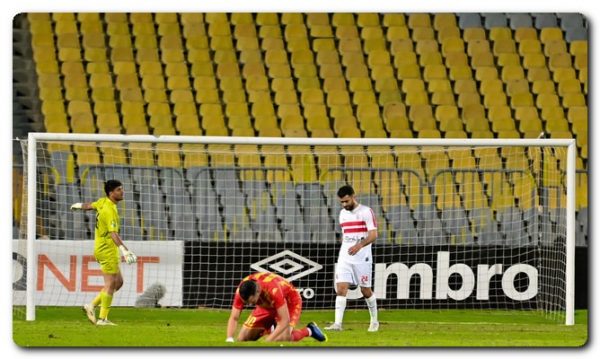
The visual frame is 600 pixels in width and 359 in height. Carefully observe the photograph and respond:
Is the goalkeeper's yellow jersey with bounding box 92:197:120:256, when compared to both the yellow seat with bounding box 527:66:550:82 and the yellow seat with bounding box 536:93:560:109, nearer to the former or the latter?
the yellow seat with bounding box 536:93:560:109

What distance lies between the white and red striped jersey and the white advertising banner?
2.15m

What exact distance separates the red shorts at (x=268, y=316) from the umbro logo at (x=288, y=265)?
297cm

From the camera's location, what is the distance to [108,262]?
447 inches

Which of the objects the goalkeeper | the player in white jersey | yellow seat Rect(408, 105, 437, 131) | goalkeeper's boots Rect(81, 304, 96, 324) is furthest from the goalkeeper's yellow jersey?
yellow seat Rect(408, 105, 437, 131)

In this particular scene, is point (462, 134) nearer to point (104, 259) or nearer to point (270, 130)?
point (270, 130)

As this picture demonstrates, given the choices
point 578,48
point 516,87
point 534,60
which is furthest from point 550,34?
point 516,87

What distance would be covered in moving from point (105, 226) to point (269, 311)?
2.23m

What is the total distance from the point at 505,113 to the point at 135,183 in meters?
5.85

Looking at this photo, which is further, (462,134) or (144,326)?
(462,134)

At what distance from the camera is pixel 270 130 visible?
15633mm

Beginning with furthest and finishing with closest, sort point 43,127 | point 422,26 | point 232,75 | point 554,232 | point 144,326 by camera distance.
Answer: point 422,26 → point 232,75 → point 43,127 → point 554,232 → point 144,326

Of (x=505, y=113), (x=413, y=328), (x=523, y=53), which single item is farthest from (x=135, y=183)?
(x=523, y=53)

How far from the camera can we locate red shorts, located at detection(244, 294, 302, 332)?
9.83m

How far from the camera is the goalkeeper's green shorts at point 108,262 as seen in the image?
1134 centimetres
